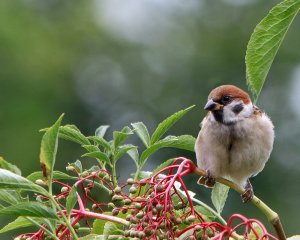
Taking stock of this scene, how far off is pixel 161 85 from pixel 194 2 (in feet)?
12.0

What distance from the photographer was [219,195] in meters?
2.41

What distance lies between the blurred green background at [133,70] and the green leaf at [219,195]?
9.71 metres

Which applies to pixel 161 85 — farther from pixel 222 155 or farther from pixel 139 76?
pixel 222 155

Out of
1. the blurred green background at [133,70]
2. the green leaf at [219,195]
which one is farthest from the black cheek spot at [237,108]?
the blurred green background at [133,70]

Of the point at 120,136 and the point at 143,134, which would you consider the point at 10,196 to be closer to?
the point at 120,136

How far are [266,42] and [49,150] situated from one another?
0.56m

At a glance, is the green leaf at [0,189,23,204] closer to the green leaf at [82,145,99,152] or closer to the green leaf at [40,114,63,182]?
the green leaf at [40,114,63,182]

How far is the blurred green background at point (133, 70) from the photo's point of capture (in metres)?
14.8

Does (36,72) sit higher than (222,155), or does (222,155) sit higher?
(222,155)

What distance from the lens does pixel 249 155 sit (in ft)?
10.5

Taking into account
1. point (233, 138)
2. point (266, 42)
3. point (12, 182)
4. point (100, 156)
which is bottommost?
point (233, 138)

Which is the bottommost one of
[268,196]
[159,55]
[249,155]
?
[268,196]

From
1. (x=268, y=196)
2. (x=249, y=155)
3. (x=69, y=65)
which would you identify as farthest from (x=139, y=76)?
(x=249, y=155)

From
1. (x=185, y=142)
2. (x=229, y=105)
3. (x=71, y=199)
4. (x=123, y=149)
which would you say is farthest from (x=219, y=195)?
(x=229, y=105)
